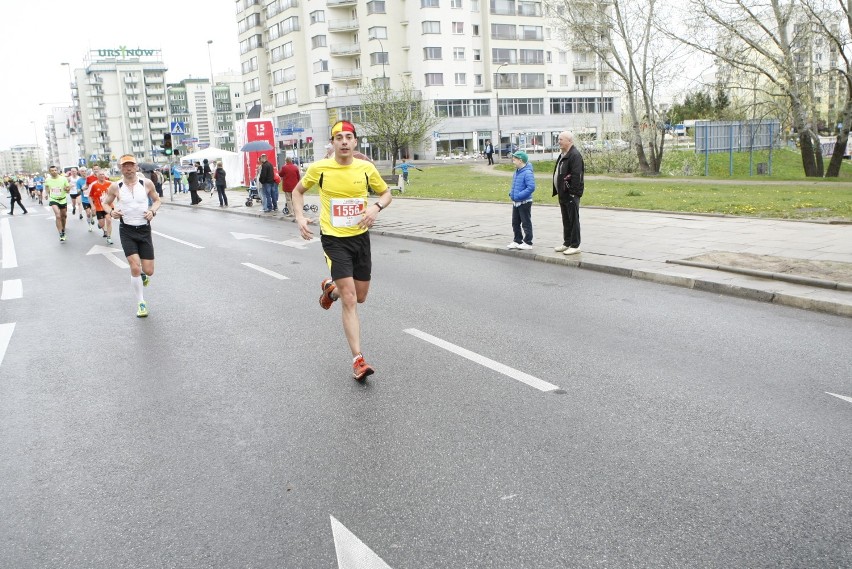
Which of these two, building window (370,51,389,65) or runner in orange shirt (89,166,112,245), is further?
building window (370,51,389,65)

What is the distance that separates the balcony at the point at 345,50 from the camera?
249ft

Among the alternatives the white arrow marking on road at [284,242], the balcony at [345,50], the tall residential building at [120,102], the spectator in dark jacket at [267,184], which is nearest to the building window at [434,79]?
Result: the balcony at [345,50]

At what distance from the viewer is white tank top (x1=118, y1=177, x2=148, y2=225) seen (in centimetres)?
855

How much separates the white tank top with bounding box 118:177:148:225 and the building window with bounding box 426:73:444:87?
2663 inches

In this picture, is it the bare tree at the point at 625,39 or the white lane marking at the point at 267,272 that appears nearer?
the white lane marking at the point at 267,272

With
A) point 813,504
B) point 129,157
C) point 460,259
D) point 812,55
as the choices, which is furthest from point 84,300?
point 812,55

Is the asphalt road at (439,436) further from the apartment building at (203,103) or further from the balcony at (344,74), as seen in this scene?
the apartment building at (203,103)

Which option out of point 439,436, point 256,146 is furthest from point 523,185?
point 256,146

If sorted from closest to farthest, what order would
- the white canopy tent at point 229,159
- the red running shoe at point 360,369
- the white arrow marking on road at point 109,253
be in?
the red running shoe at point 360,369 → the white arrow marking on road at point 109,253 → the white canopy tent at point 229,159

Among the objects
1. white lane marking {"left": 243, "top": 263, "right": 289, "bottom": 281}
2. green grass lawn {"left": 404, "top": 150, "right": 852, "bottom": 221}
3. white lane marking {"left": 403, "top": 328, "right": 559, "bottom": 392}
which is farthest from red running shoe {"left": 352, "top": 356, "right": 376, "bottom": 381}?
green grass lawn {"left": 404, "top": 150, "right": 852, "bottom": 221}

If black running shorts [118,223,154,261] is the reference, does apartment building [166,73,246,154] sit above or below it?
above

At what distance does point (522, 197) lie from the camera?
39.3 feet

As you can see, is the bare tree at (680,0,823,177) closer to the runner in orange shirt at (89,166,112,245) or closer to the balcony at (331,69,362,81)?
the runner in orange shirt at (89,166,112,245)

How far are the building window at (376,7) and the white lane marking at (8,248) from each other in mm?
55784
